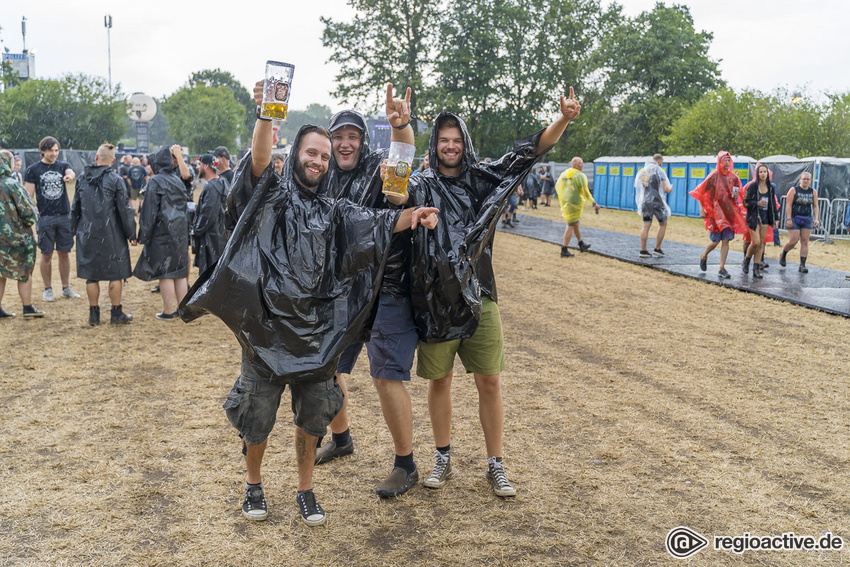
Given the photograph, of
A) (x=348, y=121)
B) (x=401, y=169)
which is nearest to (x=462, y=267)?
(x=401, y=169)

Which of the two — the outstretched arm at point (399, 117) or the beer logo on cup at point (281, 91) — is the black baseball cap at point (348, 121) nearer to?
the outstretched arm at point (399, 117)

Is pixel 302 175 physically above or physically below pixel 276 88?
below

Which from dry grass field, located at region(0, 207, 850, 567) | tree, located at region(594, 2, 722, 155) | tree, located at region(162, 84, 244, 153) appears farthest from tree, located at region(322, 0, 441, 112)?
dry grass field, located at region(0, 207, 850, 567)

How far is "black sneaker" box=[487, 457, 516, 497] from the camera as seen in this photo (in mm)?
3711

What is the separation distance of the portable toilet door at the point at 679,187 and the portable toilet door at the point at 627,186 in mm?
2331

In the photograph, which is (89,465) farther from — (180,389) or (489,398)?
(489,398)

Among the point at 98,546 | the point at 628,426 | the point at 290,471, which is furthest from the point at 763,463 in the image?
the point at 98,546

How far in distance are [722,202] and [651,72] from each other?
117 feet

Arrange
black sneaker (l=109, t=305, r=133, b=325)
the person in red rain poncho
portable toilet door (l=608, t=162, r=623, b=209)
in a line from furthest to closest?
portable toilet door (l=608, t=162, r=623, b=209), the person in red rain poncho, black sneaker (l=109, t=305, r=133, b=325)

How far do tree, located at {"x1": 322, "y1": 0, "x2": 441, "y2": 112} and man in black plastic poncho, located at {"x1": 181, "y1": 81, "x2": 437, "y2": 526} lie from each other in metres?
39.2

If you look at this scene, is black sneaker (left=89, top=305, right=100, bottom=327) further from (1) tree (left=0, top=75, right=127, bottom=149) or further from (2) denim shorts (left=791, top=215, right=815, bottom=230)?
(1) tree (left=0, top=75, right=127, bottom=149)

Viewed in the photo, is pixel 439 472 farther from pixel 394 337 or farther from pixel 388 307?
pixel 388 307

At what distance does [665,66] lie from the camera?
4241cm

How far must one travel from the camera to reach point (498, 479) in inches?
149
